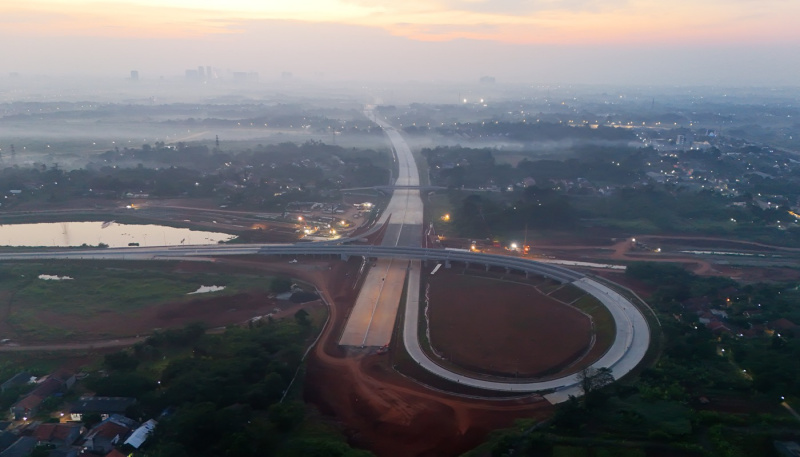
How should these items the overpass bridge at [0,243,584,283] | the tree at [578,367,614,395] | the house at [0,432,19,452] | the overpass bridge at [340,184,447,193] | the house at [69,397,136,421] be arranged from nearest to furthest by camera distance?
the house at [0,432,19,452] < the house at [69,397,136,421] < the tree at [578,367,614,395] < the overpass bridge at [0,243,584,283] < the overpass bridge at [340,184,447,193]

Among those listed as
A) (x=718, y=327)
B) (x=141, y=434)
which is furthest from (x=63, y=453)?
(x=718, y=327)

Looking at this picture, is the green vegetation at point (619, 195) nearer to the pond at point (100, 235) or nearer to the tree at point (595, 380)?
the pond at point (100, 235)

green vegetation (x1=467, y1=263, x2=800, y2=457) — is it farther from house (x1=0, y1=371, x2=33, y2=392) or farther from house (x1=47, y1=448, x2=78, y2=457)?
house (x1=0, y1=371, x2=33, y2=392)

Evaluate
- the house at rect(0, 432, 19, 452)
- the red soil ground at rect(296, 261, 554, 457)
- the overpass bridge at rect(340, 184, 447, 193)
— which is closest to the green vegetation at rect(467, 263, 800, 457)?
the red soil ground at rect(296, 261, 554, 457)

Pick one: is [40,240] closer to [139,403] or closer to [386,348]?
[139,403]

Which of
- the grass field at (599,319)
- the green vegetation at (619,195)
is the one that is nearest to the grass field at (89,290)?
the grass field at (599,319)

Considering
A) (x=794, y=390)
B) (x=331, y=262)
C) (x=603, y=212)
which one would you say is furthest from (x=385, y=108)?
(x=794, y=390)
